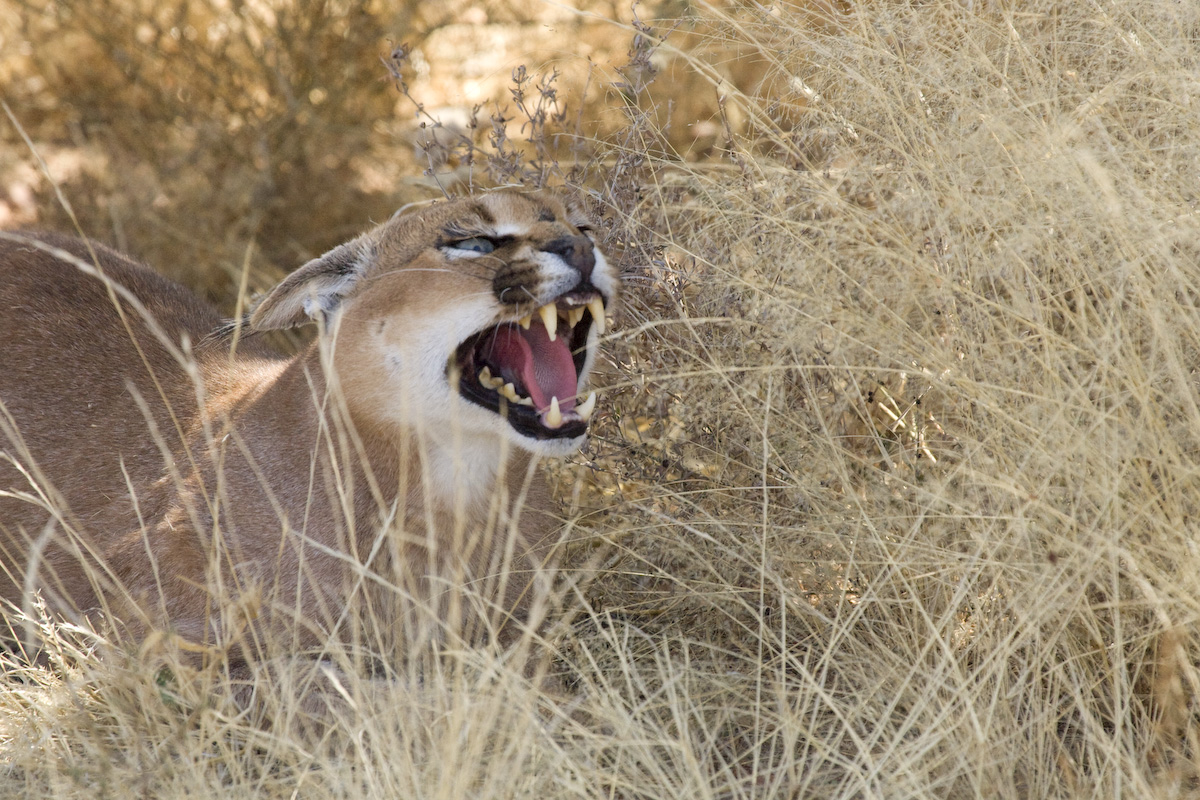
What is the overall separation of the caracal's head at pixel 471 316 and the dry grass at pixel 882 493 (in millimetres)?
289

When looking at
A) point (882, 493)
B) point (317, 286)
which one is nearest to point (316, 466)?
point (317, 286)

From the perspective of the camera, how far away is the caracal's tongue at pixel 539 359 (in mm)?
3271

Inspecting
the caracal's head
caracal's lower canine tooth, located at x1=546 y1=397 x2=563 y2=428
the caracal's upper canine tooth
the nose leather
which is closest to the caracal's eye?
the caracal's head

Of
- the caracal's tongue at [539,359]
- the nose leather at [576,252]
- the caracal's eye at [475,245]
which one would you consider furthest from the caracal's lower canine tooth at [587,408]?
the caracal's eye at [475,245]

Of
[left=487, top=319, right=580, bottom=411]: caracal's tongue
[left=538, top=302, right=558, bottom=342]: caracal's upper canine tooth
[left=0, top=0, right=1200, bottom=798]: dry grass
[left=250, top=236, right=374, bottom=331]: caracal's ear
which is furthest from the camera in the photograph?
[left=250, top=236, right=374, bottom=331]: caracal's ear

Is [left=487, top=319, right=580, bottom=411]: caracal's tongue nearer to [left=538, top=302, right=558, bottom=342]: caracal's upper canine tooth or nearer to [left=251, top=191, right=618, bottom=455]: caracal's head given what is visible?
[left=251, top=191, right=618, bottom=455]: caracal's head

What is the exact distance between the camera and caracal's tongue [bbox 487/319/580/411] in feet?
10.7

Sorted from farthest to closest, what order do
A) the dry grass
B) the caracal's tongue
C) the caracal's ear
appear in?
the caracal's ear
the caracal's tongue
the dry grass

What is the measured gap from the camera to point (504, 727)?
254 centimetres

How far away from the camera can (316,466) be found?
329 centimetres

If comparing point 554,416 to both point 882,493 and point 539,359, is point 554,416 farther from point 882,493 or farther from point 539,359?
point 882,493

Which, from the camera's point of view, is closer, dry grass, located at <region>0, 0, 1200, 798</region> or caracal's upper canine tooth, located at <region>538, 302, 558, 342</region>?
dry grass, located at <region>0, 0, 1200, 798</region>

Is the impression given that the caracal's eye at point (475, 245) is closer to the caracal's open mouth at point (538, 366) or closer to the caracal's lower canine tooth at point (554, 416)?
the caracal's open mouth at point (538, 366)

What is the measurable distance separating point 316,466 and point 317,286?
1.71 ft
